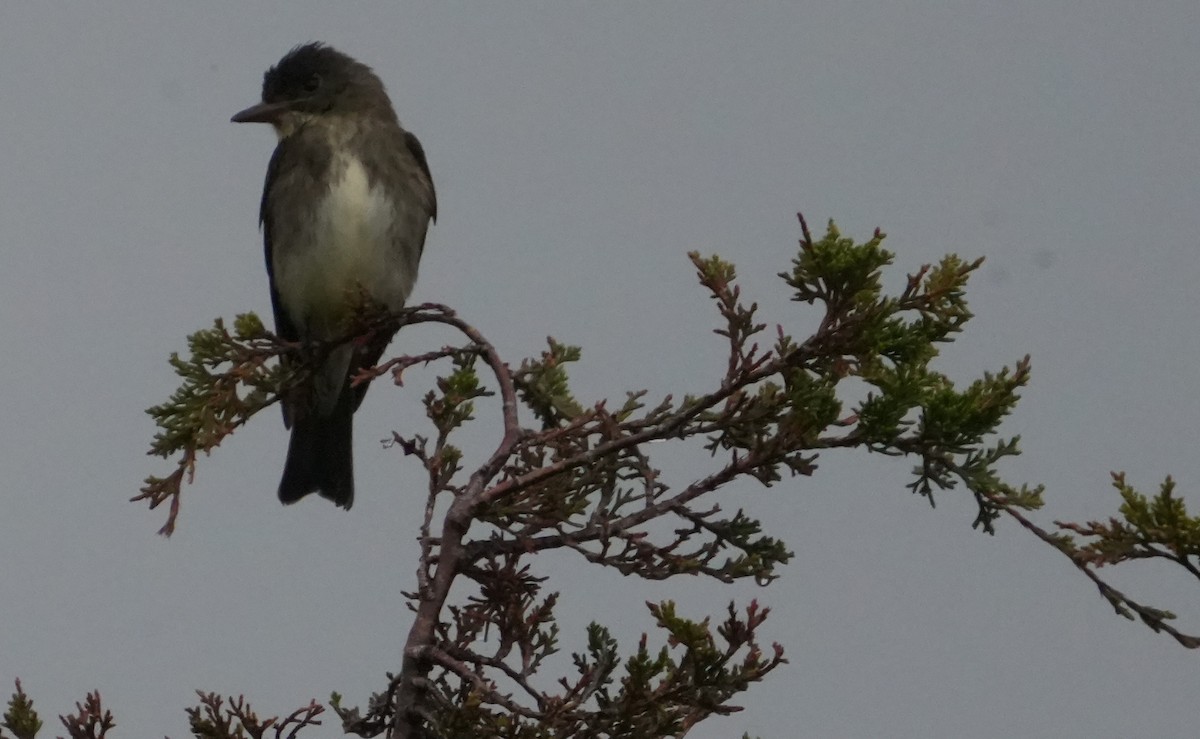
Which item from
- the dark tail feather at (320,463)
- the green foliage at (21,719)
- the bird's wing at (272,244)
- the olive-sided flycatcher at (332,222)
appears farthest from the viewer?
the bird's wing at (272,244)

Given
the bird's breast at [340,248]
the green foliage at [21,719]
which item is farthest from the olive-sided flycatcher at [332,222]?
the green foliage at [21,719]

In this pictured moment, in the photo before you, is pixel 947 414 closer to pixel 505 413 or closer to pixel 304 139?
pixel 505 413

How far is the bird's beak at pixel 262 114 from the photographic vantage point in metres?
5.89

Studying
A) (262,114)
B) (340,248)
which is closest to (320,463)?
(340,248)

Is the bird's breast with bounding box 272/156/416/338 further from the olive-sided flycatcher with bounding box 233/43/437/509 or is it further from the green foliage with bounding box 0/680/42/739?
the green foliage with bounding box 0/680/42/739

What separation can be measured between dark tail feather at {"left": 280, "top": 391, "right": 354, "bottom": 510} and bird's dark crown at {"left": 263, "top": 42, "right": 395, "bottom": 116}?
119 centimetres

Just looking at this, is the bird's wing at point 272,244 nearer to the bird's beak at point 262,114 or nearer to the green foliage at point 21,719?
the bird's beak at point 262,114

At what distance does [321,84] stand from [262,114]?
27 cm

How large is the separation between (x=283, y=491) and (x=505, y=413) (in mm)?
2417


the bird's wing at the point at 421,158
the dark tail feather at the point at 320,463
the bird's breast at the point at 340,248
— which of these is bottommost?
the dark tail feather at the point at 320,463

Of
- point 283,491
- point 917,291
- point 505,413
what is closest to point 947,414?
point 917,291

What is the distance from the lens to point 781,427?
3031 millimetres

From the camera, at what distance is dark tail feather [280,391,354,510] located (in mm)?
5301

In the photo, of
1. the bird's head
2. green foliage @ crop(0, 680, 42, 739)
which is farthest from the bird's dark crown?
green foliage @ crop(0, 680, 42, 739)
